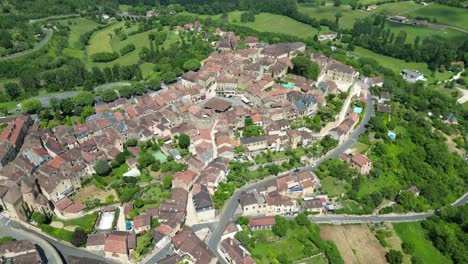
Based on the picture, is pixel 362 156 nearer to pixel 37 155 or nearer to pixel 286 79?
pixel 286 79

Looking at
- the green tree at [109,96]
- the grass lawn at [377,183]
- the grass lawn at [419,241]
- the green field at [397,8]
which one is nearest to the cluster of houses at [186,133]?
the green tree at [109,96]

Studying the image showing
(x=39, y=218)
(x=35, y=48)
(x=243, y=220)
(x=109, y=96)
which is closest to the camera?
(x=39, y=218)

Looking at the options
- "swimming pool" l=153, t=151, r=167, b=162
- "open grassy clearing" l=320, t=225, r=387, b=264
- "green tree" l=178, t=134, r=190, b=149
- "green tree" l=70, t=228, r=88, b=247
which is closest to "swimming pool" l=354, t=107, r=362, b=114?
"open grassy clearing" l=320, t=225, r=387, b=264

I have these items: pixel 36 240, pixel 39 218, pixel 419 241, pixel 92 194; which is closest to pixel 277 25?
pixel 419 241

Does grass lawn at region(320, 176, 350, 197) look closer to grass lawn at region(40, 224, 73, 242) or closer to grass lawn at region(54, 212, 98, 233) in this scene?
grass lawn at region(54, 212, 98, 233)

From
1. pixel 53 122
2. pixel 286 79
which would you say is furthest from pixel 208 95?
pixel 53 122

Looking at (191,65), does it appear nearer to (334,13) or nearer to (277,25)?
(277,25)

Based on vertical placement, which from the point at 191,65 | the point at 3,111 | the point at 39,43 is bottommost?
the point at 3,111
